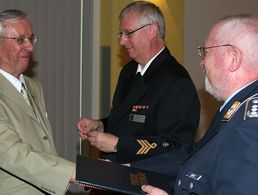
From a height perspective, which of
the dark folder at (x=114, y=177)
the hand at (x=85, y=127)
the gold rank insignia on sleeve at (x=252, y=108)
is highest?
the gold rank insignia on sleeve at (x=252, y=108)

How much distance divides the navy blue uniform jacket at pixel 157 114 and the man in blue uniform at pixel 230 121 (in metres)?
0.59

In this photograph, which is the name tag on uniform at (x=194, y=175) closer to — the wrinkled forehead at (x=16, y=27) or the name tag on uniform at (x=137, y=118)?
the name tag on uniform at (x=137, y=118)

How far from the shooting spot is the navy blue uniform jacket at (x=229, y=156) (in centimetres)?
130

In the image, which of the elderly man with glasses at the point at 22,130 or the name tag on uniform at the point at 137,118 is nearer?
the elderly man with glasses at the point at 22,130

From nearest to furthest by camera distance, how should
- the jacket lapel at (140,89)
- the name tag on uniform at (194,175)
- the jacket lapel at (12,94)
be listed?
1. the name tag on uniform at (194,175)
2. the jacket lapel at (12,94)
3. the jacket lapel at (140,89)

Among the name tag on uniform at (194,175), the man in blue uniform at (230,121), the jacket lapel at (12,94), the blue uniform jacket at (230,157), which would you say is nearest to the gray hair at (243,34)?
the man in blue uniform at (230,121)

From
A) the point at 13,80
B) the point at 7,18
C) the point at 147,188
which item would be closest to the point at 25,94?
the point at 13,80

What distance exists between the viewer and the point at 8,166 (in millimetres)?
2061

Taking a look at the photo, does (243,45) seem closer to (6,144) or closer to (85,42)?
(6,144)

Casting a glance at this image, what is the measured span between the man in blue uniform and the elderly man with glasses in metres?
0.60

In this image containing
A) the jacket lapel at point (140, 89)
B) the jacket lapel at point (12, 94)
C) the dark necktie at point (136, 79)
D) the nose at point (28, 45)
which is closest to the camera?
the jacket lapel at point (12, 94)

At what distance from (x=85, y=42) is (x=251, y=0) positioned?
8.82 feet

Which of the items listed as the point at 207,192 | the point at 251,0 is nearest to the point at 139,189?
the point at 207,192

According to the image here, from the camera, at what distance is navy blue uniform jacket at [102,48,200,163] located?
233cm
